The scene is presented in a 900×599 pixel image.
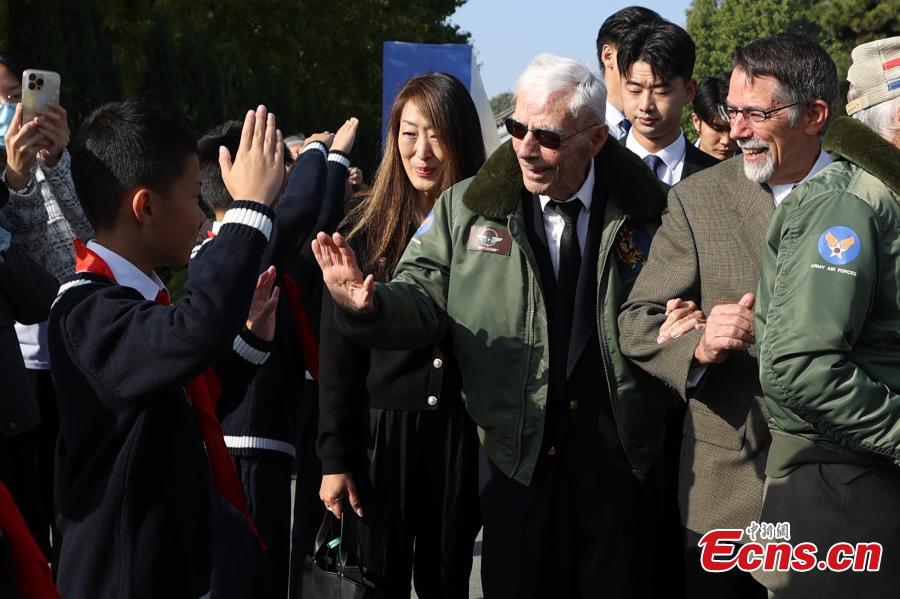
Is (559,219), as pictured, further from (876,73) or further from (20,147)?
(20,147)

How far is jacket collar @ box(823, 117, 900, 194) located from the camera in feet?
10.1

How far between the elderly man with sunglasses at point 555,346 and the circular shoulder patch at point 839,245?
2.90 feet

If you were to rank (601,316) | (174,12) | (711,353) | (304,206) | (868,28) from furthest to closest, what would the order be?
(868,28) < (174,12) < (304,206) < (601,316) < (711,353)

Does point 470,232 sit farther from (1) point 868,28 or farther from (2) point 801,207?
(1) point 868,28

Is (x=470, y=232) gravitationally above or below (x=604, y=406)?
above

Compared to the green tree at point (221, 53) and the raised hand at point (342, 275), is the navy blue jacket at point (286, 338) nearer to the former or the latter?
the raised hand at point (342, 275)

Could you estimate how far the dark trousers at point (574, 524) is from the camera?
3.78 metres

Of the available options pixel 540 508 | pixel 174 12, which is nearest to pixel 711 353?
pixel 540 508

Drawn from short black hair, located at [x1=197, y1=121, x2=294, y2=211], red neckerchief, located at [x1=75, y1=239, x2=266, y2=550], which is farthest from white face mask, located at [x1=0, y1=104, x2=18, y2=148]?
red neckerchief, located at [x1=75, y1=239, x2=266, y2=550]

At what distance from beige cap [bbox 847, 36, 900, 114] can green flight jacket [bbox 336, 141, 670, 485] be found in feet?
2.46

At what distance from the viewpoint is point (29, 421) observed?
4.77 metres

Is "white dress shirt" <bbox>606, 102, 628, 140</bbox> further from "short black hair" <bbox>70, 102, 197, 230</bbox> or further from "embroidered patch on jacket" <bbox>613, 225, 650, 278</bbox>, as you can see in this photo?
"short black hair" <bbox>70, 102, 197, 230</bbox>

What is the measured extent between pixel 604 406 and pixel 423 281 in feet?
2.31
